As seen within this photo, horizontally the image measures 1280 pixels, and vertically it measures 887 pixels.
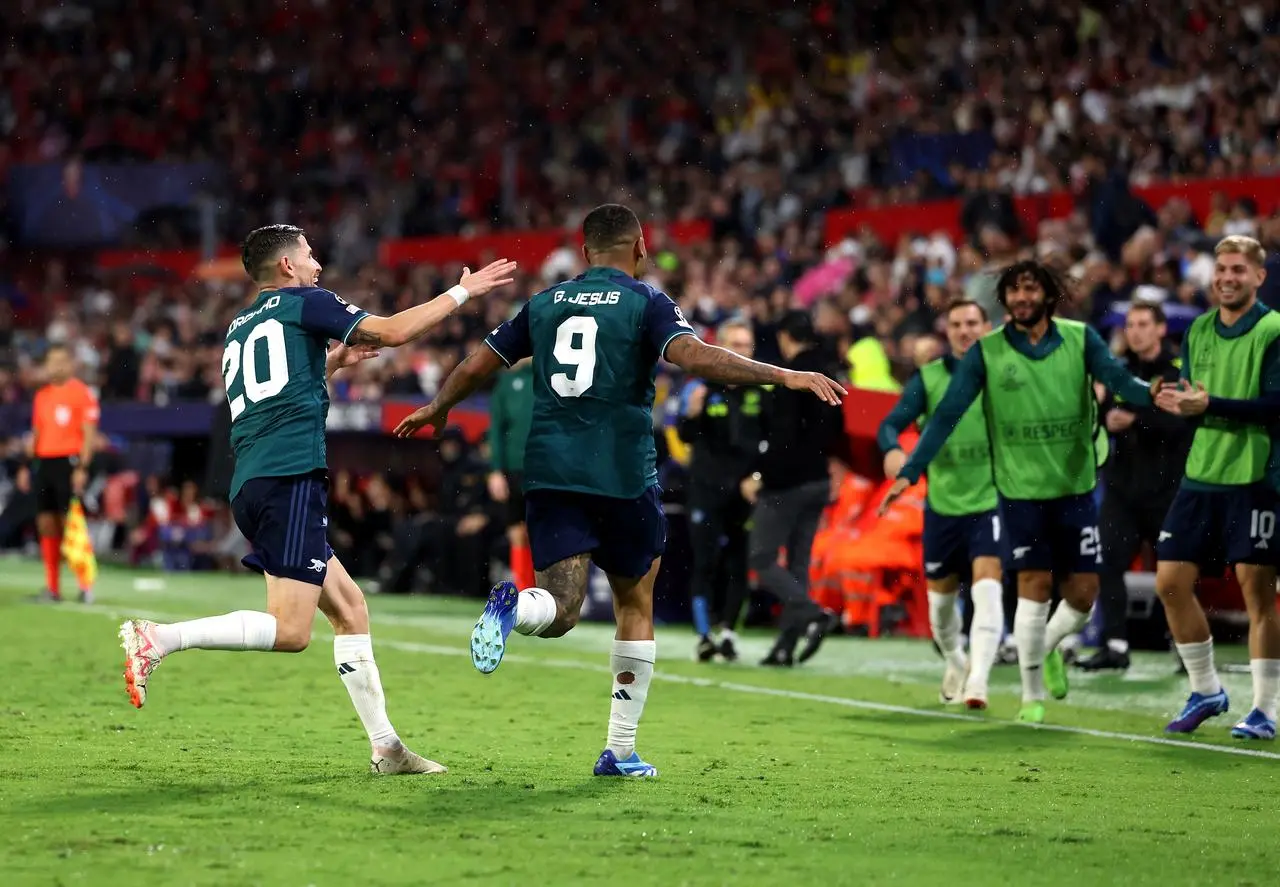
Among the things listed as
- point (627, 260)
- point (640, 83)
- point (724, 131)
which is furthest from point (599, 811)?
point (640, 83)

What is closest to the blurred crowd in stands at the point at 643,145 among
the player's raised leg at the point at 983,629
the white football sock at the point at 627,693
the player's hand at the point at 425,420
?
the player's raised leg at the point at 983,629

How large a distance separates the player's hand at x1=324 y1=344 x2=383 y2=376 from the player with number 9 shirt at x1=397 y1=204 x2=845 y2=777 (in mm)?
330

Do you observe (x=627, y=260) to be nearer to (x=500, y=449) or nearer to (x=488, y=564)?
(x=500, y=449)

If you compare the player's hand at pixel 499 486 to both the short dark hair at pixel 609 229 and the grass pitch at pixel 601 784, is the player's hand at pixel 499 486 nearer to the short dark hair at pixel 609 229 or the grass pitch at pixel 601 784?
the grass pitch at pixel 601 784

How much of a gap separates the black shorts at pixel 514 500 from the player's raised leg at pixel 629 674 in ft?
27.7

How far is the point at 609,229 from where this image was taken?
23.9 ft

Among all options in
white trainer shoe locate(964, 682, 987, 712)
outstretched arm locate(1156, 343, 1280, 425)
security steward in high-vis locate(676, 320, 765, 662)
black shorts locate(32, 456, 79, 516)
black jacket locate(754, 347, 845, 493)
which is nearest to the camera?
outstretched arm locate(1156, 343, 1280, 425)

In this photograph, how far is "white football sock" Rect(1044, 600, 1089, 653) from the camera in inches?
391

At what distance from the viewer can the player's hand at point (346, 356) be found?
7320 millimetres

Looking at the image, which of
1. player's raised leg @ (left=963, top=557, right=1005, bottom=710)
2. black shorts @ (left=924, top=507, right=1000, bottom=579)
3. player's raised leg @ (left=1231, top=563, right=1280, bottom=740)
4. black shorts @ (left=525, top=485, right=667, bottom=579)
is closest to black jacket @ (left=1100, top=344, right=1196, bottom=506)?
black shorts @ (left=924, top=507, right=1000, bottom=579)

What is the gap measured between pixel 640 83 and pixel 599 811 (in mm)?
25315

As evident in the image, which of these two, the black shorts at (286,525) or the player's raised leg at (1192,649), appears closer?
the black shorts at (286,525)

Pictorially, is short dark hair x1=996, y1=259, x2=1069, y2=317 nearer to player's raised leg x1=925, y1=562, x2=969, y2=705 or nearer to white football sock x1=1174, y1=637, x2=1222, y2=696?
white football sock x1=1174, y1=637, x2=1222, y2=696

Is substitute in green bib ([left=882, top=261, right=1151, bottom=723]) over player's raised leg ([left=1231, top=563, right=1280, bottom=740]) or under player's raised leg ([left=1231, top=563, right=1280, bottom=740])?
over
